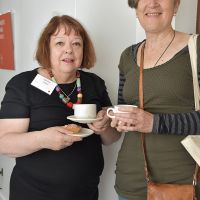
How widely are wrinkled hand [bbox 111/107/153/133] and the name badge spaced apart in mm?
472

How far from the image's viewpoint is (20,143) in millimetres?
1329

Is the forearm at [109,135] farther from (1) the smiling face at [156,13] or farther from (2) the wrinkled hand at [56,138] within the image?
(1) the smiling face at [156,13]

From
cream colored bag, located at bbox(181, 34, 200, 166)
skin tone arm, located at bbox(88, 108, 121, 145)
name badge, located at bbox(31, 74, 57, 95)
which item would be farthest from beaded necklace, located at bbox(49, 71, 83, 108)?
cream colored bag, located at bbox(181, 34, 200, 166)

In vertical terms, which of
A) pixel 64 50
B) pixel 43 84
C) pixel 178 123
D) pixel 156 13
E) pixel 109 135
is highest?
pixel 156 13

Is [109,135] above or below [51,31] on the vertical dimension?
below

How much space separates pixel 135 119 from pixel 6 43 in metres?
2.37

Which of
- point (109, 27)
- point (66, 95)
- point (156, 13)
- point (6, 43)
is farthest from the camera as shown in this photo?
point (6, 43)

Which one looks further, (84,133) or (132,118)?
(84,133)

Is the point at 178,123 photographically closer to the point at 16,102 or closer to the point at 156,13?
the point at 156,13

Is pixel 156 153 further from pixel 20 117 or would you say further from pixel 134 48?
pixel 20 117

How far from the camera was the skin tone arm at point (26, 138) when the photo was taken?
1254mm

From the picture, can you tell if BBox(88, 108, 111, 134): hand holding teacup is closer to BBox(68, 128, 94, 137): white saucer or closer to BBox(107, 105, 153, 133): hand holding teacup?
BBox(68, 128, 94, 137): white saucer

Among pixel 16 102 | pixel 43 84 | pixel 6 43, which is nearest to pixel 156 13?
pixel 43 84

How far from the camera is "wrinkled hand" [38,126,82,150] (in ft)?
4.09
